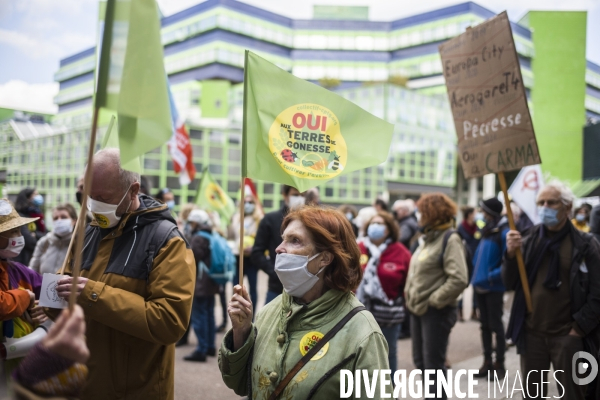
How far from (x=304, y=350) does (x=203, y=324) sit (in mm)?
5071

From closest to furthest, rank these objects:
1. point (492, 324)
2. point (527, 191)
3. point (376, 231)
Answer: point (376, 231), point (492, 324), point (527, 191)

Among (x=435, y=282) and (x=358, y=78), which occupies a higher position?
(x=358, y=78)

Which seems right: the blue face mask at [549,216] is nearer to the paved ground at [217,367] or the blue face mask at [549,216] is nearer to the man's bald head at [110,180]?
the paved ground at [217,367]

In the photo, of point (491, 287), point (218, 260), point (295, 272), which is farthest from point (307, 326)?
point (218, 260)

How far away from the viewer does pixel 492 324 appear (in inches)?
261

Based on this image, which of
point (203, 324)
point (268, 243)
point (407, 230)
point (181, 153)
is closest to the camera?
point (268, 243)

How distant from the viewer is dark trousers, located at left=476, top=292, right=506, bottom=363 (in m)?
6.56

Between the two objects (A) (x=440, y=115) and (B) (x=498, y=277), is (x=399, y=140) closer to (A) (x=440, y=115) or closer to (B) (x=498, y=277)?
(A) (x=440, y=115)

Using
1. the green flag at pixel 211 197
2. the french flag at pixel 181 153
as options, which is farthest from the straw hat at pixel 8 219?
the green flag at pixel 211 197

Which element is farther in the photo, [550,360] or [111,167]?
[550,360]

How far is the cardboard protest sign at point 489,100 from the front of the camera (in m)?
4.37

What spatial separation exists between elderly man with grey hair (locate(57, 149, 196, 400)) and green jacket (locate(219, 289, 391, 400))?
1.24 feet

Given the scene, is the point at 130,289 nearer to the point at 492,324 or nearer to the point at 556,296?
the point at 556,296

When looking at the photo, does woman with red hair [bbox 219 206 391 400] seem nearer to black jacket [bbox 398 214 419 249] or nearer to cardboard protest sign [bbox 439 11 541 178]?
cardboard protest sign [bbox 439 11 541 178]
